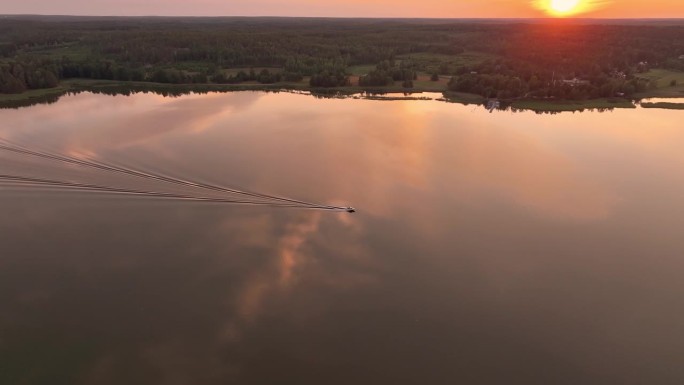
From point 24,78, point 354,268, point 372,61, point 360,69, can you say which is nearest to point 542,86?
point 360,69

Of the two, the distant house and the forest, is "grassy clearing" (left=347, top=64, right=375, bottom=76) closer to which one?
the forest

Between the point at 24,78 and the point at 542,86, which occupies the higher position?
the point at 24,78

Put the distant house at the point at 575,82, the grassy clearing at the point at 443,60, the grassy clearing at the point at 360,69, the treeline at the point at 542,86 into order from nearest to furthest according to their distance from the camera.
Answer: the treeline at the point at 542,86, the distant house at the point at 575,82, the grassy clearing at the point at 360,69, the grassy clearing at the point at 443,60

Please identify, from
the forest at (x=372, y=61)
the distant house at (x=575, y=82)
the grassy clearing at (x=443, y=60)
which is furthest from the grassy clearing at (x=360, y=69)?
the distant house at (x=575, y=82)

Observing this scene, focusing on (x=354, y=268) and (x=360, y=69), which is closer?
(x=354, y=268)

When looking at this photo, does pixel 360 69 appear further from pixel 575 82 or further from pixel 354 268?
pixel 354 268

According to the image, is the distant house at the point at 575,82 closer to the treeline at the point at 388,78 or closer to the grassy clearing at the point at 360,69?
the treeline at the point at 388,78

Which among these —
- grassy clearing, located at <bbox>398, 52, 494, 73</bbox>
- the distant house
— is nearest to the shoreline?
the distant house

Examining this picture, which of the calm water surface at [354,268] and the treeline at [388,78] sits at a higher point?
the treeline at [388,78]
